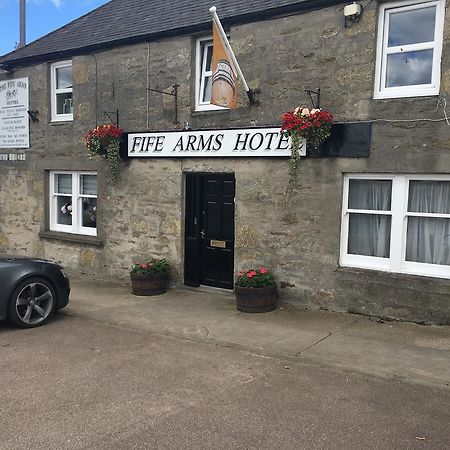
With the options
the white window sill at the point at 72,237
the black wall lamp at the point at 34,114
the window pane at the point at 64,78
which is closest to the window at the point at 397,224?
the white window sill at the point at 72,237

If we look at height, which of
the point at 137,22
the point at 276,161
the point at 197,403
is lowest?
the point at 197,403

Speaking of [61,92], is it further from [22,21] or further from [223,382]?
[223,382]

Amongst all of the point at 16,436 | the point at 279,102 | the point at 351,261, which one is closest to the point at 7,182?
the point at 279,102

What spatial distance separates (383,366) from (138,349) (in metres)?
2.96

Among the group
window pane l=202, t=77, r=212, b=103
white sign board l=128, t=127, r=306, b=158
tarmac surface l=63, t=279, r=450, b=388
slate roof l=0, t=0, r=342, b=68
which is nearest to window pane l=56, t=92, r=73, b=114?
slate roof l=0, t=0, r=342, b=68

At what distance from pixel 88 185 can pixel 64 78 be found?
2691 mm

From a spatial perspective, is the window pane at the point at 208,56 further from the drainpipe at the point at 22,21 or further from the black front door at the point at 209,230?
the drainpipe at the point at 22,21

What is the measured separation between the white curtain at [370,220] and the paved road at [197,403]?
2.99 m

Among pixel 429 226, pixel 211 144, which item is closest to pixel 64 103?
pixel 211 144

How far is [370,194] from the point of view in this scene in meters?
8.06

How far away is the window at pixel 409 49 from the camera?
7.32 meters

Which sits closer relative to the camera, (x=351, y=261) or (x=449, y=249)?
(x=449, y=249)

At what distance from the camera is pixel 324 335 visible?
23.0 feet

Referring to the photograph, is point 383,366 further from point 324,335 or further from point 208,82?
point 208,82
